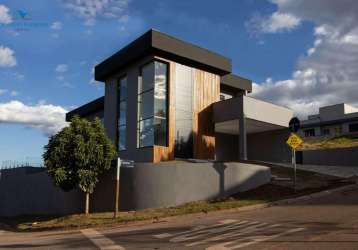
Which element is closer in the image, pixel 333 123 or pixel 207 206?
pixel 207 206

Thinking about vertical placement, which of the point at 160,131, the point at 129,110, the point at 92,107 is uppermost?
the point at 92,107

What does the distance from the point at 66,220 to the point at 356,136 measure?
43599mm

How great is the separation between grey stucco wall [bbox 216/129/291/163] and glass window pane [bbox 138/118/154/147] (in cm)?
781

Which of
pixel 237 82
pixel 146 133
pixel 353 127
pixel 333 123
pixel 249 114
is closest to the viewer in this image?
pixel 146 133

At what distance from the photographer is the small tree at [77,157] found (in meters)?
18.2

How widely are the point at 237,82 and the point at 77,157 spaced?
2059 centimetres

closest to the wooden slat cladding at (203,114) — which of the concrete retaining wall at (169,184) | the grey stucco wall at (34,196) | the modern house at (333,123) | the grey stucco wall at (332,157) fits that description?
the concrete retaining wall at (169,184)

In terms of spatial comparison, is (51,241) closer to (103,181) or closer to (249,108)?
(103,181)

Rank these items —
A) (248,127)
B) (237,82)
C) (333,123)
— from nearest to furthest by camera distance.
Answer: (248,127)
(237,82)
(333,123)

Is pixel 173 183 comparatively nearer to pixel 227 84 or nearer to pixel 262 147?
pixel 262 147

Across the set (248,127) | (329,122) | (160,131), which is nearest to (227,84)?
(248,127)

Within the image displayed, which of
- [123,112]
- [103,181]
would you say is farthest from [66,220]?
[123,112]

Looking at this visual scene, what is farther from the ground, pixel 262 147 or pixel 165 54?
pixel 165 54

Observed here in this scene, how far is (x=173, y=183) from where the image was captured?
1762cm
